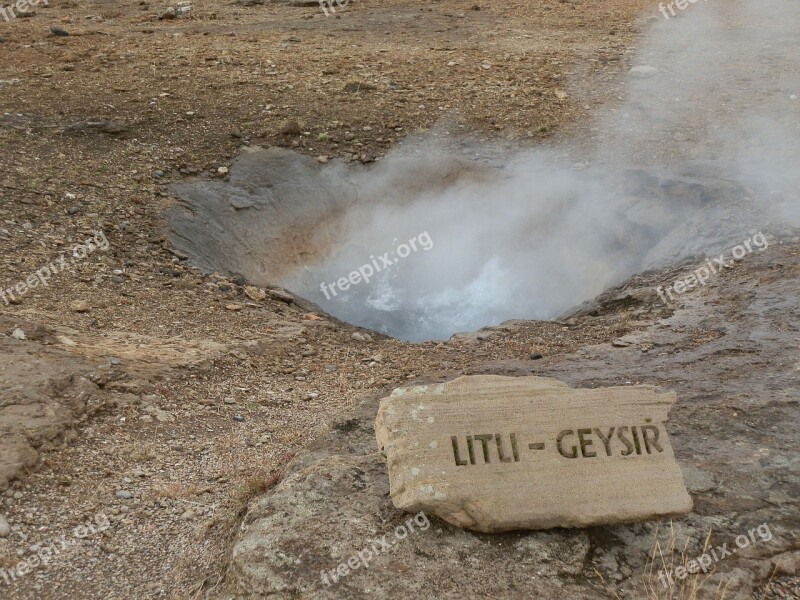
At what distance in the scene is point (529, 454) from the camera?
10.2 ft

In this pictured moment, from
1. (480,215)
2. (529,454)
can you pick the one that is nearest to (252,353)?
(529,454)

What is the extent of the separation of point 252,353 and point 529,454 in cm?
246

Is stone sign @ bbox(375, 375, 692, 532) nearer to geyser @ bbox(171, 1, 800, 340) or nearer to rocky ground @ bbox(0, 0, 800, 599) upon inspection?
rocky ground @ bbox(0, 0, 800, 599)

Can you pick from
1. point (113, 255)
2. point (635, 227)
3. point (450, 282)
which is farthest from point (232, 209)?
point (635, 227)

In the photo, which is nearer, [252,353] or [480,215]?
[252,353]

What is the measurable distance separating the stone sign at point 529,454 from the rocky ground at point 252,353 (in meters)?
0.12

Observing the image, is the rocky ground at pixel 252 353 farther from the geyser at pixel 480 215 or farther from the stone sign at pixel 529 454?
the geyser at pixel 480 215

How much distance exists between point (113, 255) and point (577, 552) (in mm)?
4295

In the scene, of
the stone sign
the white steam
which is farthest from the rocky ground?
the white steam

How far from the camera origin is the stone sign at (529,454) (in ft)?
9.73

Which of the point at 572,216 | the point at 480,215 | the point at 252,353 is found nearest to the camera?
the point at 252,353

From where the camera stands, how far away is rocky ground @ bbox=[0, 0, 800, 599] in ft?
9.89

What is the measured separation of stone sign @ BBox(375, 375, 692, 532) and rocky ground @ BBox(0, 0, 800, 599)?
12 centimetres

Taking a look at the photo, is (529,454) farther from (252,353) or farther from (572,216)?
(572,216)
